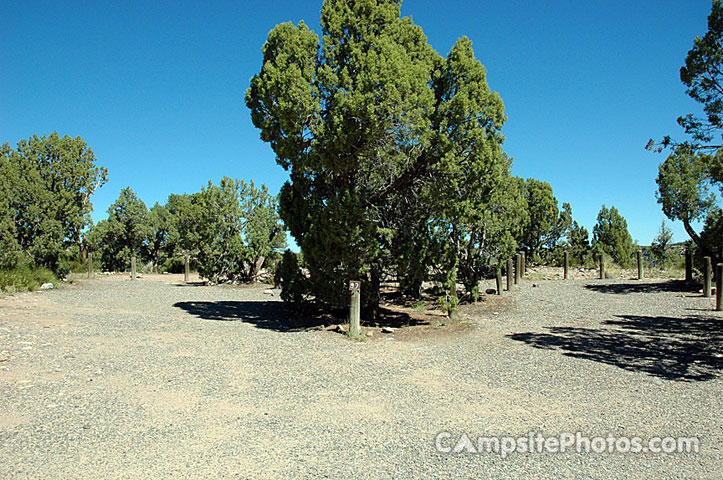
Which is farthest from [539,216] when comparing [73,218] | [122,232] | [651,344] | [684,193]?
[122,232]

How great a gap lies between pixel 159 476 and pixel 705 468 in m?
3.95

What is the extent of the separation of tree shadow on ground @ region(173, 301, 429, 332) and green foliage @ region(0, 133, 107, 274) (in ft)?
25.1

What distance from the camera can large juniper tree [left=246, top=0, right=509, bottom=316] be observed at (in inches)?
333

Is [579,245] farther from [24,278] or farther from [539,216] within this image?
[24,278]

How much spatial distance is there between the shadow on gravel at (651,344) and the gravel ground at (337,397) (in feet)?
0.14

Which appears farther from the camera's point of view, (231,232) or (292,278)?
(231,232)

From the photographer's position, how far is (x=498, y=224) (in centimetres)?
1285

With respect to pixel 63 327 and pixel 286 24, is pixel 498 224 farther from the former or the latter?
pixel 63 327

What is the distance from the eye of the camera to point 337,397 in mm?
5184

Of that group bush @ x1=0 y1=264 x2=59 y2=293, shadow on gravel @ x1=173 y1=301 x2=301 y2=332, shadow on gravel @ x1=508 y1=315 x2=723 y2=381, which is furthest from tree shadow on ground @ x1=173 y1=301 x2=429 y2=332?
bush @ x1=0 y1=264 x2=59 y2=293

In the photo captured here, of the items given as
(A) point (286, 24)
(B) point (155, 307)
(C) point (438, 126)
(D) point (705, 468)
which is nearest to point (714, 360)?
(D) point (705, 468)

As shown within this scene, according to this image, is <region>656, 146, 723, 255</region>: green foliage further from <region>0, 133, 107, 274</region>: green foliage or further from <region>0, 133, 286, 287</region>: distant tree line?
<region>0, 133, 107, 274</region>: green foliage

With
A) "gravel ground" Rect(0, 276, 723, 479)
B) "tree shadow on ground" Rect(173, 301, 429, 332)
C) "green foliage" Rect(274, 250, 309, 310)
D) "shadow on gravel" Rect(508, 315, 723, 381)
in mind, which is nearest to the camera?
"gravel ground" Rect(0, 276, 723, 479)

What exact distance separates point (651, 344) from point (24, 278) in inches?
669
